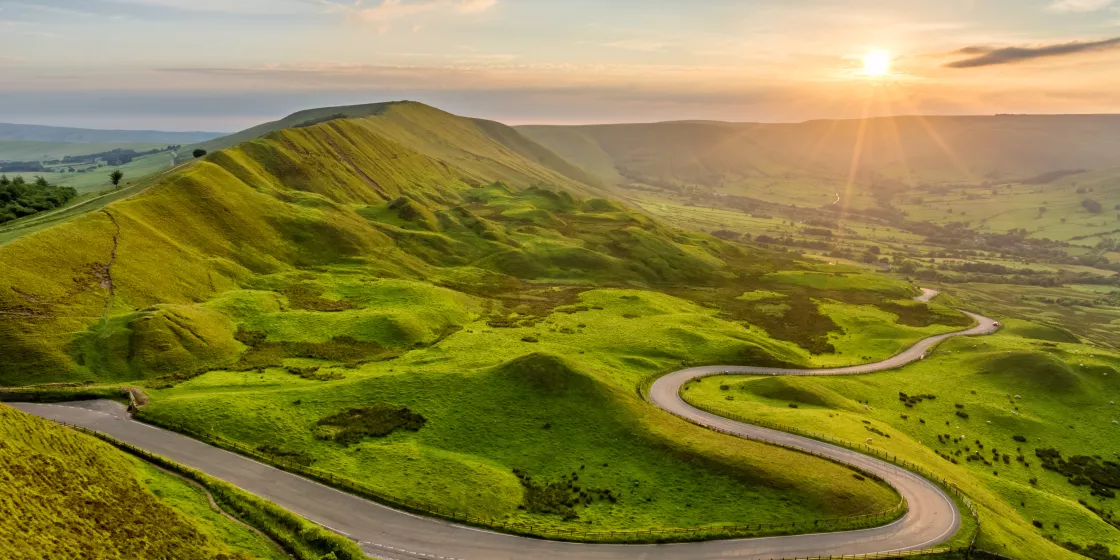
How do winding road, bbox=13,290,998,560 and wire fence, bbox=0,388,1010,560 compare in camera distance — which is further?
wire fence, bbox=0,388,1010,560

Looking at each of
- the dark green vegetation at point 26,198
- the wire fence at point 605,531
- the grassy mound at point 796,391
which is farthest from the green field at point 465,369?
the dark green vegetation at point 26,198

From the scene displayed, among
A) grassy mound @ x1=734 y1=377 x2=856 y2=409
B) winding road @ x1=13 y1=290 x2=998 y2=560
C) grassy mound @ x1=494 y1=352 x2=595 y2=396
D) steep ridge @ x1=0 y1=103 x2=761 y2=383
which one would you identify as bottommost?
winding road @ x1=13 y1=290 x2=998 y2=560

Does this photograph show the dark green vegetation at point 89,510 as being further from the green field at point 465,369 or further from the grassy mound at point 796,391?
the grassy mound at point 796,391

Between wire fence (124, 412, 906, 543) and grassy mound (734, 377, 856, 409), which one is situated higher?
grassy mound (734, 377, 856, 409)

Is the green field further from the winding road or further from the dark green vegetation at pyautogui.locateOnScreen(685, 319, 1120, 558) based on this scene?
the winding road

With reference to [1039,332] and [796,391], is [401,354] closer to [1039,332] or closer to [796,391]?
[796,391]

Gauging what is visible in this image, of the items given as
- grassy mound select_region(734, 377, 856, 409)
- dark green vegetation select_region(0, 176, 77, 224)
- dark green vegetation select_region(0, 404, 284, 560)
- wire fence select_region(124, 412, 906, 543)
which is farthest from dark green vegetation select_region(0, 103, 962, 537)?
dark green vegetation select_region(0, 176, 77, 224)

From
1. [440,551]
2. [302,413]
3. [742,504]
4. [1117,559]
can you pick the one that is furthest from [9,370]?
[1117,559]
